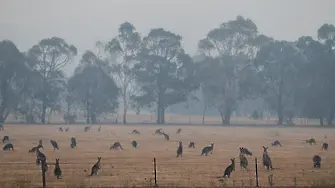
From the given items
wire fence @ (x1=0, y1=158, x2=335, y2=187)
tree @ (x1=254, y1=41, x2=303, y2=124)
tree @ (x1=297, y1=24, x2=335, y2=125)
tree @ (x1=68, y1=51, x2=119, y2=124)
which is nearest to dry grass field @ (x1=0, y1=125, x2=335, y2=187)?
wire fence @ (x1=0, y1=158, x2=335, y2=187)

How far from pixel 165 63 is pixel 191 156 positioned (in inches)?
2522

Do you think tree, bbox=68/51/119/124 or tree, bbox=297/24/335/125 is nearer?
tree, bbox=297/24/335/125

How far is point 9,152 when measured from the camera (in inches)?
1554

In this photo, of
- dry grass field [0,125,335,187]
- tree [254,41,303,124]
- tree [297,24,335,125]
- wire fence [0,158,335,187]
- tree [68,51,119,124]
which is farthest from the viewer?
tree [68,51,119,124]

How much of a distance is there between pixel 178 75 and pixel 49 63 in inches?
941

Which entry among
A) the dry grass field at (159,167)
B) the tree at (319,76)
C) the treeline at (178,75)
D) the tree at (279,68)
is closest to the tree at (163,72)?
the treeline at (178,75)

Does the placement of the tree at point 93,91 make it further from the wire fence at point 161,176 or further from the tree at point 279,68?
the wire fence at point 161,176

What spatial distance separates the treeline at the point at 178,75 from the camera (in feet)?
315

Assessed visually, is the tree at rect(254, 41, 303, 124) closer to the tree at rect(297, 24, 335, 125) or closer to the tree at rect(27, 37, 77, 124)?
the tree at rect(297, 24, 335, 125)

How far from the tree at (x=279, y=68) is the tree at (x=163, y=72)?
12.6 metres

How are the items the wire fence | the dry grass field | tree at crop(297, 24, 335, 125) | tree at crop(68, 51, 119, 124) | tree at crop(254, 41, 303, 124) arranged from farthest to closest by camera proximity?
tree at crop(68, 51, 119, 124), tree at crop(254, 41, 303, 124), tree at crop(297, 24, 335, 125), the dry grass field, the wire fence

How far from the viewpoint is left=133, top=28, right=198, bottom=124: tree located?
99562 mm

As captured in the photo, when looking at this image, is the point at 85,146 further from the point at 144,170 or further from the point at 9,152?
the point at 144,170

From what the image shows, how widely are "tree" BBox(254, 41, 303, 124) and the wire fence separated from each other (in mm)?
66865
